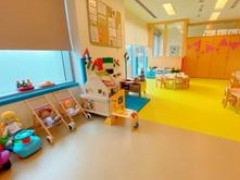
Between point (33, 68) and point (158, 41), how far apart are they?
7.03 metres

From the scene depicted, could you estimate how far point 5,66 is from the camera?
2.29 m

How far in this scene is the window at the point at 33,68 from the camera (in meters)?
2.30

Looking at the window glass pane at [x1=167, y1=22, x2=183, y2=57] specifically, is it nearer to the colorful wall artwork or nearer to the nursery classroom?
the colorful wall artwork

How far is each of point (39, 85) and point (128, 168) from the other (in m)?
2.15

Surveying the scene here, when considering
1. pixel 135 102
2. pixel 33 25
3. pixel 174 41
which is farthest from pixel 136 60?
pixel 33 25

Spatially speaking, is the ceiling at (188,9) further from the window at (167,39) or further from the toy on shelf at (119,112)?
the toy on shelf at (119,112)

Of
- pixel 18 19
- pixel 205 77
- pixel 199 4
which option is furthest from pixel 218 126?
pixel 205 77

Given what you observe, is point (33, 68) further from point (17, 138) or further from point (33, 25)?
point (17, 138)

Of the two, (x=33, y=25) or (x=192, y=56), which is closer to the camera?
(x=33, y=25)

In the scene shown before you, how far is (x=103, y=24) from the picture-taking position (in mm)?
3432

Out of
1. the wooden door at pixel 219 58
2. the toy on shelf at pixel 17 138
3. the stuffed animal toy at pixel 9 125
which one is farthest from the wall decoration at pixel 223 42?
the stuffed animal toy at pixel 9 125

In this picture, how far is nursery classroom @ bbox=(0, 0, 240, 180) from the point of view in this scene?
1.66m

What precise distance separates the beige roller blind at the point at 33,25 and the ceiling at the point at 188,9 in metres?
2.75

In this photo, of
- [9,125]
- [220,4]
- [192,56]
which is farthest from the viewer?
[192,56]
